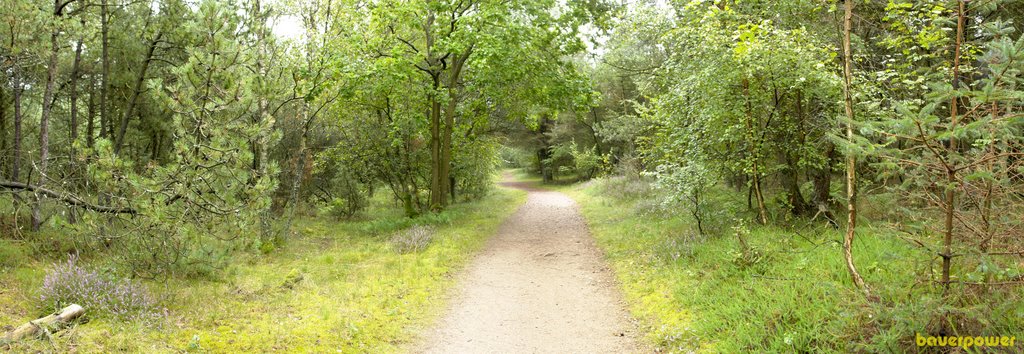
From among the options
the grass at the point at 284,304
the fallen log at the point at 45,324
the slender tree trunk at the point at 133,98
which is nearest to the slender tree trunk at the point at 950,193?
the grass at the point at 284,304

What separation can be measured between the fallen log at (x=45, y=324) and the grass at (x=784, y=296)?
638 centimetres

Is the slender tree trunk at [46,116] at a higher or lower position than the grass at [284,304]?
higher

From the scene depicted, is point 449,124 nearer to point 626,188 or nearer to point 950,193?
point 626,188

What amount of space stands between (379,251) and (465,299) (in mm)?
3574

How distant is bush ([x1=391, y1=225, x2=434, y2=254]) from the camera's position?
1067 centimetres

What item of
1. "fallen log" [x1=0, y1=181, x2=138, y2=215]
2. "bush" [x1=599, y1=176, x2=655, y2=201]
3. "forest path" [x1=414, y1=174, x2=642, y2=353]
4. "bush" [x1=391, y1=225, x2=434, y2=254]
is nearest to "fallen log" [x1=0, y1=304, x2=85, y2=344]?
"fallen log" [x1=0, y1=181, x2=138, y2=215]

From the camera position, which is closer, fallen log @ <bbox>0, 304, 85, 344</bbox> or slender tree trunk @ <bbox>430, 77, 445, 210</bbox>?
fallen log @ <bbox>0, 304, 85, 344</bbox>

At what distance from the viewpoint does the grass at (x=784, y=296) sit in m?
4.09

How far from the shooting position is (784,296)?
18.4 feet

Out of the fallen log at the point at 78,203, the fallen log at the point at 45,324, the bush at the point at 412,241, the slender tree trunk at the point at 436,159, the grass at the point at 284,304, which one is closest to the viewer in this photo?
the fallen log at the point at 45,324

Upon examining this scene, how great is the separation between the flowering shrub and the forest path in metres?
3.19

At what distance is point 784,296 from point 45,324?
25.4 ft

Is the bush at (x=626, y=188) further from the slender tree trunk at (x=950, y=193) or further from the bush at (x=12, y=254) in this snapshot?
Result: the bush at (x=12, y=254)

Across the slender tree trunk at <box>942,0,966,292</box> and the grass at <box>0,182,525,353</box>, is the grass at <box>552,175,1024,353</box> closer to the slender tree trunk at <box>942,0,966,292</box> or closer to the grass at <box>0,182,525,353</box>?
the slender tree trunk at <box>942,0,966,292</box>
